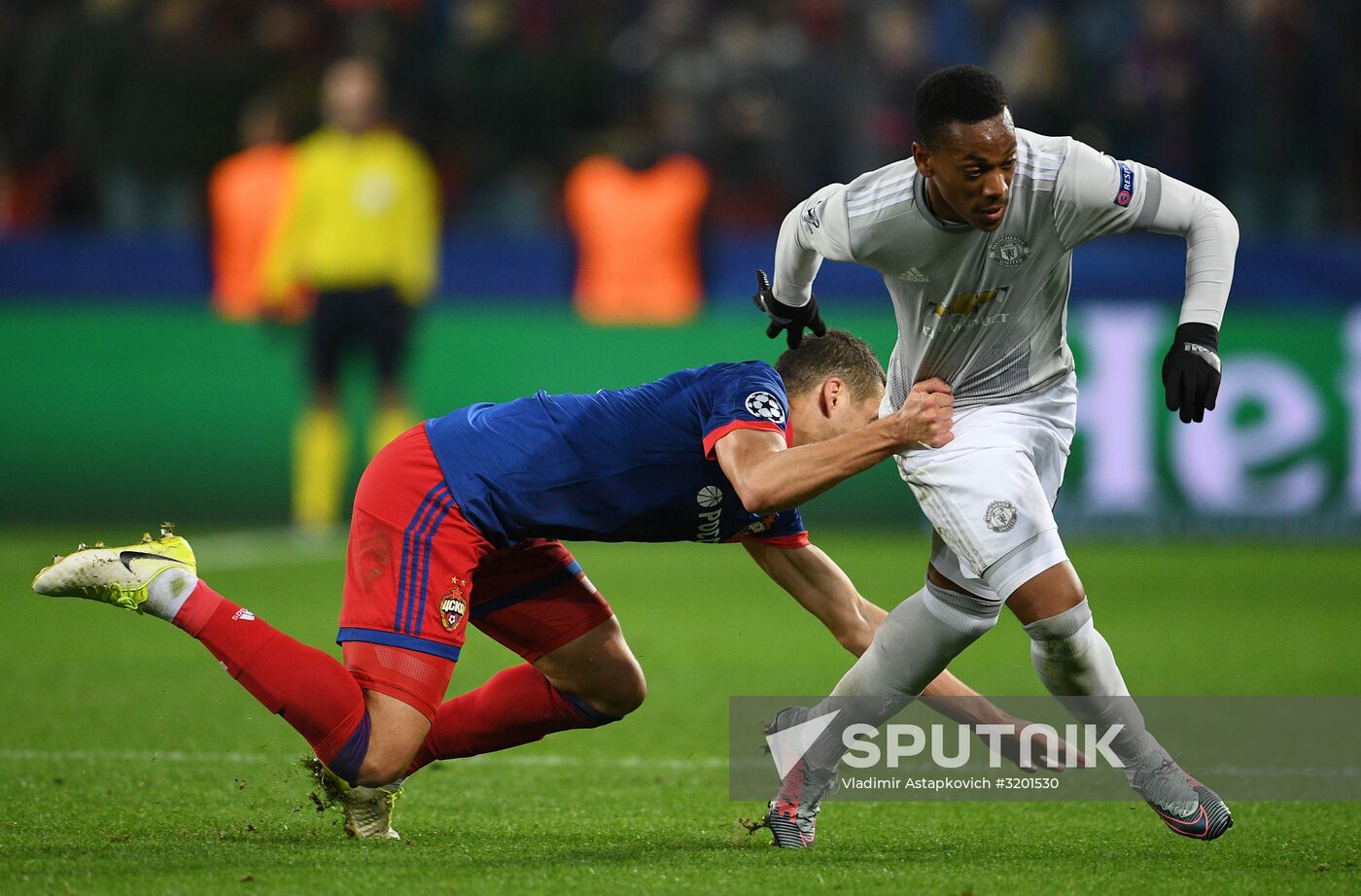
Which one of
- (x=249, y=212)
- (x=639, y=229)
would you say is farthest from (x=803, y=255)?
(x=249, y=212)

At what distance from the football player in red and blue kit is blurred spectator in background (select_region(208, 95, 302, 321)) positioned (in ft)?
27.3

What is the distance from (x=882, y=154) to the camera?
13242 mm

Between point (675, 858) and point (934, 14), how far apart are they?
417 inches

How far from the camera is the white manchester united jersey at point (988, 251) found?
4.34 metres

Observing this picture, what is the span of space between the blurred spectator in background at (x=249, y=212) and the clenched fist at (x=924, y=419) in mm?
9158

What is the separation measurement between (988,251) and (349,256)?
8334mm

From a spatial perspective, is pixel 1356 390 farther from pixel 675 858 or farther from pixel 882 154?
pixel 675 858

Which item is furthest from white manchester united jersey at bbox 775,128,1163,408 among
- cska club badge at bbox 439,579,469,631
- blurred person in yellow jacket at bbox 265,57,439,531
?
blurred person in yellow jacket at bbox 265,57,439,531

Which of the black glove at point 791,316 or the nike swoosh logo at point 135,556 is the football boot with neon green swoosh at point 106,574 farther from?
the black glove at point 791,316

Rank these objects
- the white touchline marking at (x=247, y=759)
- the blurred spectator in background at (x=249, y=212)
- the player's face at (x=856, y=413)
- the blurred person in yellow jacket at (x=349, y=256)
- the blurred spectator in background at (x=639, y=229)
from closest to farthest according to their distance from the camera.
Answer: the player's face at (x=856, y=413), the white touchline marking at (x=247, y=759), the blurred person in yellow jacket at (x=349, y=256), the blurred spectator in background at (x=249, y=212), the blurred spectator in background at (x=639, y=229)

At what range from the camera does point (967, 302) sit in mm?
4508

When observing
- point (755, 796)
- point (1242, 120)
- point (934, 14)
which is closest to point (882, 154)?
point (934, 14)

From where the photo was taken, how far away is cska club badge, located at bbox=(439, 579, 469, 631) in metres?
4.50

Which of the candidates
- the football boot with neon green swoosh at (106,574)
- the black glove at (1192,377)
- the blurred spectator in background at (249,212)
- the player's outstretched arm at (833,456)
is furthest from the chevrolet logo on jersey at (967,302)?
the blurred spectator in background at (249,212)
